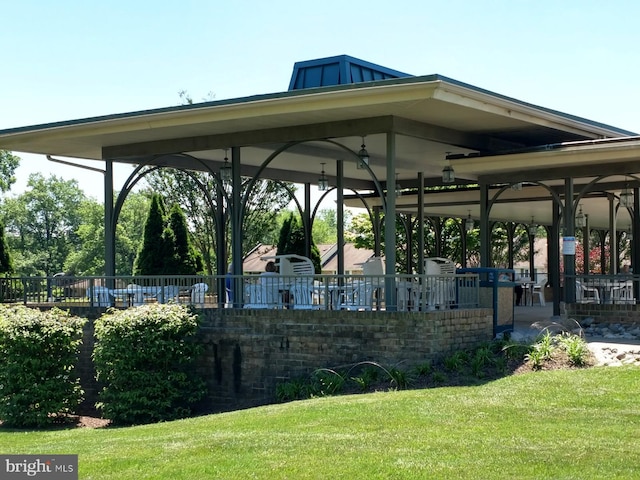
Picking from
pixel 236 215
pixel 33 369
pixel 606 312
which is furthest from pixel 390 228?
pixel 33 369

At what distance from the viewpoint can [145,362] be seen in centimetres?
1577

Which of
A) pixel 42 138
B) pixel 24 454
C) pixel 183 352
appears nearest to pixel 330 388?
pixel 183 352

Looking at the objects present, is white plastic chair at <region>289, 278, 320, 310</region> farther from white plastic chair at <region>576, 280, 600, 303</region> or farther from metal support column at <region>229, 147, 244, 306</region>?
white plastic chair at <region>576, 280, 600, 303</region>

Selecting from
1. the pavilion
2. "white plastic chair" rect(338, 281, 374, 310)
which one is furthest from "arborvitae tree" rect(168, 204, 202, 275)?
"white plastic chair" rect(338, 281, 374, 310)

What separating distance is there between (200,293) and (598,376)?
8.02 meters

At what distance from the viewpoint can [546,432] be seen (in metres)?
9.70

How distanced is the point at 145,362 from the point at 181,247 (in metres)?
11.6

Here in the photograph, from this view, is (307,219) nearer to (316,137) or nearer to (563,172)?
(316,137)

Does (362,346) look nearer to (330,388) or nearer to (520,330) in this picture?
(330,388)

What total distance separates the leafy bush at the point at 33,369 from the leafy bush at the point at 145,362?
72 centimetres

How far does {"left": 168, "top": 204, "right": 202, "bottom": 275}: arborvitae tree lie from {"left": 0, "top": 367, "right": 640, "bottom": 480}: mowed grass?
13.6 meters

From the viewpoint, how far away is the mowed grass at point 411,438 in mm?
8484

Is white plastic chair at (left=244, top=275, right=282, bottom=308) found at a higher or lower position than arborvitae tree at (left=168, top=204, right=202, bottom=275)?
lower

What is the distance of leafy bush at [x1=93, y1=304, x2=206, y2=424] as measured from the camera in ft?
50.8
